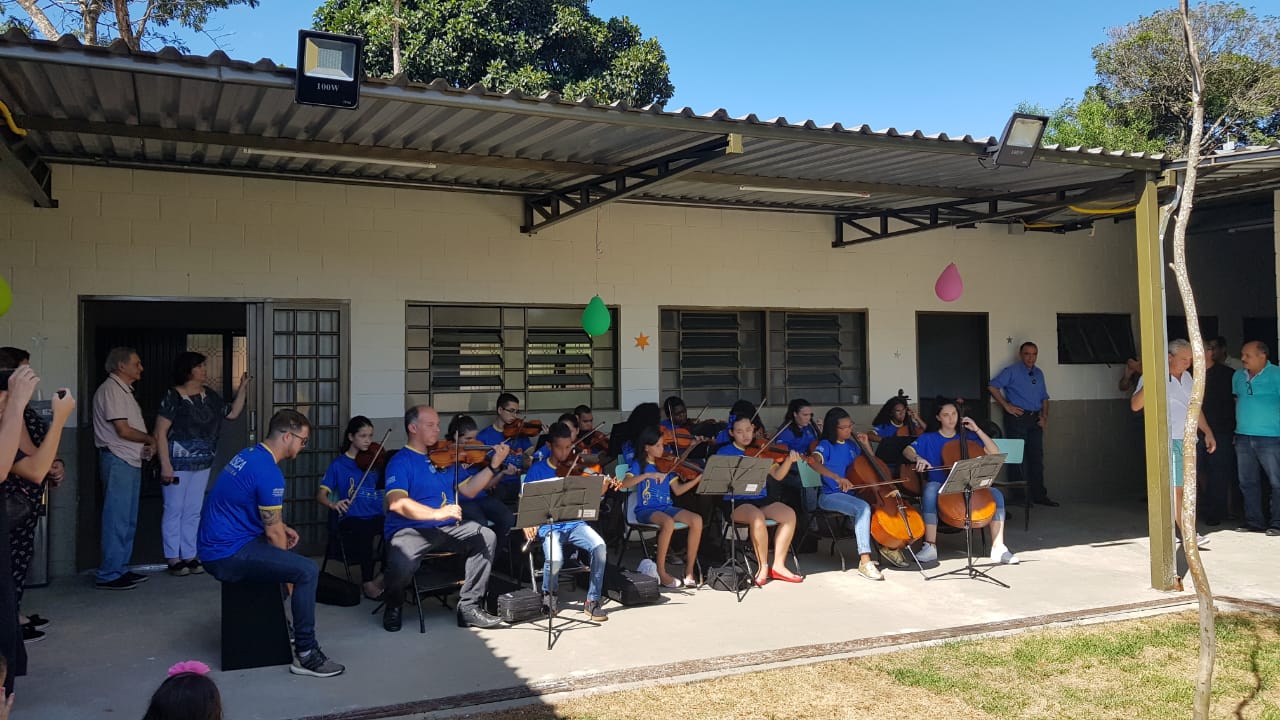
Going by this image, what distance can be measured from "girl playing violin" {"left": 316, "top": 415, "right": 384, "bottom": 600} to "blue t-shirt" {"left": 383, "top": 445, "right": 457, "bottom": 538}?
65 centimetres

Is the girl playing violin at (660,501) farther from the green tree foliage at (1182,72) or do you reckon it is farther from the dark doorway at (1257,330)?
the green tree foliage at (1182,72)

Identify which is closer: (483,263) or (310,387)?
(310,387)

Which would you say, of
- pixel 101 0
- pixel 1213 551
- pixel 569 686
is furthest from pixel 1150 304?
pixel 101 0

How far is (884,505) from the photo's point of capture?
6883 mm

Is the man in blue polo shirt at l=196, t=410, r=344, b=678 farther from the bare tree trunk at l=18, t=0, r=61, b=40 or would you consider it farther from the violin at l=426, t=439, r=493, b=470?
the bare tree trunk at l=18, t=0, r=61, b=40

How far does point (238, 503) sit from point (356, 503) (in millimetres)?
1559

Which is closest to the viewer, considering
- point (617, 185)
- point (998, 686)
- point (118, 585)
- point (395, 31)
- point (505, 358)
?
point (998, 686)

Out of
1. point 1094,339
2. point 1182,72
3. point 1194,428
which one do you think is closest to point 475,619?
point 1194,428

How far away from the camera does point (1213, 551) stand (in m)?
7.39

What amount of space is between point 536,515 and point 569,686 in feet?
3.47

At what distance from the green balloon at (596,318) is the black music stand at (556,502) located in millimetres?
2552

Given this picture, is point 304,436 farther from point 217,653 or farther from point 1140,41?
point 1140,41

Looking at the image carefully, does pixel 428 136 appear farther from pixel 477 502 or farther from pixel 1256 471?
pixel 1256 471

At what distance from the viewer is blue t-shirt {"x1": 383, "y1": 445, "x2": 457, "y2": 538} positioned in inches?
213
